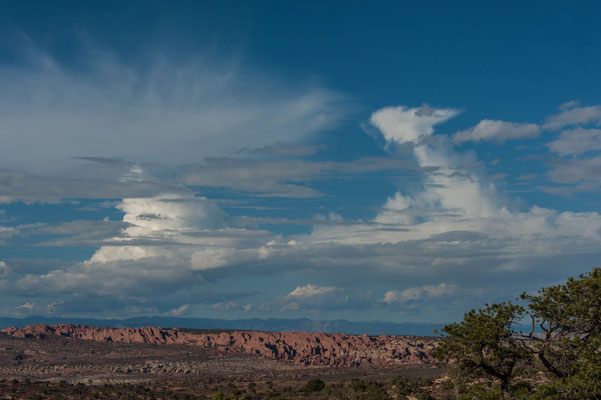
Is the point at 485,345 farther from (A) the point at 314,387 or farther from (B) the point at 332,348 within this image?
(B) the point at 332,348

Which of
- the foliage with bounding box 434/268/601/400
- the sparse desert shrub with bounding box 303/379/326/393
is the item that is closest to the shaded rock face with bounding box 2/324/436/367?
the sparse desert shrub with bounding box 303/379/326/393

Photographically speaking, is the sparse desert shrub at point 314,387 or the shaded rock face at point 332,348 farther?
the shaded rock face at point 332,348

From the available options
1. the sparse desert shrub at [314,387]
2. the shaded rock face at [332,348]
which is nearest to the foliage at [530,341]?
the sparse desert shrub at [314,387]

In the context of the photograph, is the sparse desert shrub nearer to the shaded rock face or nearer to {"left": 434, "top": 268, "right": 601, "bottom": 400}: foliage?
{"left": 434, "top": 268, "right": 601, "bottom": 400}: foliage

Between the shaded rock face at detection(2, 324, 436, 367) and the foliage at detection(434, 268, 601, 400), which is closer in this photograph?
the foliage at detection(434, 268, 601, 400)

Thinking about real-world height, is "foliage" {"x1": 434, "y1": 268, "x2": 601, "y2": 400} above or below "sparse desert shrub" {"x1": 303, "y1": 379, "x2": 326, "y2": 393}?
above

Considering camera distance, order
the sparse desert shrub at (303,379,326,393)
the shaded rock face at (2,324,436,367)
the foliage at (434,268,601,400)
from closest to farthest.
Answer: the foliage at (434,268,601,400) → the sparse desert shrub at (303,379,326,393) → the shaded rock face at (2,324,436,367)

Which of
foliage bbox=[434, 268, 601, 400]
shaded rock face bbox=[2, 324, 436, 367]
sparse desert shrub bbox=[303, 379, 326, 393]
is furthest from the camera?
shaded rock face bbox=[2, 324, 436, 367]

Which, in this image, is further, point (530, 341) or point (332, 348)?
point (332, 348)

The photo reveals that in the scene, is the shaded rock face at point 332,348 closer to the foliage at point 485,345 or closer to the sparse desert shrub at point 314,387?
the sparse desert shrub at point 314,387

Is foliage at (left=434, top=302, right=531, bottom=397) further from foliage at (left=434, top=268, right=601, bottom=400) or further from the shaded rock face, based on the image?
the shaded rock face

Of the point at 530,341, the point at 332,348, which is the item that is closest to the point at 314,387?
the point at 530,341

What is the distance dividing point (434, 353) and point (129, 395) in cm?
6254

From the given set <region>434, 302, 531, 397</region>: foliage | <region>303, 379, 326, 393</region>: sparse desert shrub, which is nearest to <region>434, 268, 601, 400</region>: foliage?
<region>434, 302, 531, 397</region>: foliage
